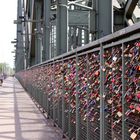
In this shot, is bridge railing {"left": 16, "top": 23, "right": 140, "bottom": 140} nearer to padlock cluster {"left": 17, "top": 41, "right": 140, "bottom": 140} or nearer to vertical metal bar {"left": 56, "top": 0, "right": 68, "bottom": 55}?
padlock cluster {"left": 17, "top": 41, "right": 140, "bottom": 140}

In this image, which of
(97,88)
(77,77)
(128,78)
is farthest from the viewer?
(77,77)

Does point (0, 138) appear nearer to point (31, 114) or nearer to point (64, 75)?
point (64, 75)

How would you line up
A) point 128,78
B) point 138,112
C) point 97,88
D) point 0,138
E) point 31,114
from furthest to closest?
point 31,114
point 0,138
point 97,88
point 128,78
point 138,112

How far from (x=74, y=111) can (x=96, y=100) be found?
196 centimetres

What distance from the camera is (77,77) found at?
24.4 feet

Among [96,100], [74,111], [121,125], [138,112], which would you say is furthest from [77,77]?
[138,112]

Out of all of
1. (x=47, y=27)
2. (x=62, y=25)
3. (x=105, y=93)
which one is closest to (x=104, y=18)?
(x=62, y=25)

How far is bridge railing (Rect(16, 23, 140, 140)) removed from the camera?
170 inches

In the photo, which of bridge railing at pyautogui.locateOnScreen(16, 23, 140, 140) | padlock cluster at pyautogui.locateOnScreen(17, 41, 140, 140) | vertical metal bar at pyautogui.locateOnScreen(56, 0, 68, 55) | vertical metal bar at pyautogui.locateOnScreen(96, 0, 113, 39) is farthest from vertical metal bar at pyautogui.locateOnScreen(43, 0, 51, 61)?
bridge railing at pyautogui.locateOnScreen(16, 23, 140, 140)

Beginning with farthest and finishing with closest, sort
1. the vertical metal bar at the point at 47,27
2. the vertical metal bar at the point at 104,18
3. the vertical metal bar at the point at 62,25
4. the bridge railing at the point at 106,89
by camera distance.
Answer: the vertical metal bar at the point at 47,27
the vertical metal bar at the point at 62,25
the vertical metal bar at the point at 104,18
the bridge railing at the point at 106,89

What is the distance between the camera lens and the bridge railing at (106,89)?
14.2 feet

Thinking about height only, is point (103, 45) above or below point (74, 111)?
above

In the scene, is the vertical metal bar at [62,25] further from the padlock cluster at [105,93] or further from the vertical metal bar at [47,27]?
the padlock cluster at [105,93]

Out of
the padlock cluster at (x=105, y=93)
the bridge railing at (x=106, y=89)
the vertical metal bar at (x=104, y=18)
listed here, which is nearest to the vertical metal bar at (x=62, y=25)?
the vertical metal bar at (x=104, y=18)
